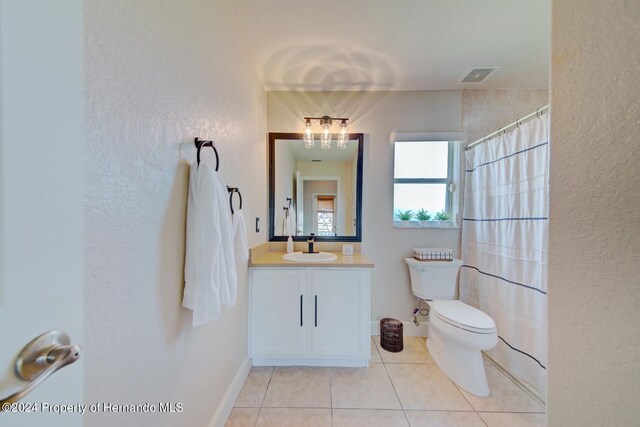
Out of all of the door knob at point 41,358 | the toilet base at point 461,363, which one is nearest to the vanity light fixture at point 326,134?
the toilet base at point 461,363

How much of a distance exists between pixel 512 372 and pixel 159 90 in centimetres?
262

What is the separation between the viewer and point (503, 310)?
1743 millimetres

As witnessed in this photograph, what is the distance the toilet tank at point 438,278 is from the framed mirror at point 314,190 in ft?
2.13

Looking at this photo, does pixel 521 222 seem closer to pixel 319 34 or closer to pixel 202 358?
pixel 319 34

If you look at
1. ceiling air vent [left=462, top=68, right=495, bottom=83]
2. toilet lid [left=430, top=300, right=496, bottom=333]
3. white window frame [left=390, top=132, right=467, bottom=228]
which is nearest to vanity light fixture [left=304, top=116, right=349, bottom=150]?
white window frame [left=390, top=132, right=467, bottom=228]

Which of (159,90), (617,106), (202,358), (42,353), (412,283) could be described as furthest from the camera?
(412,283)

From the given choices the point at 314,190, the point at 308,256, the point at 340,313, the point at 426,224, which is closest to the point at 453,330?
the point at 340,313

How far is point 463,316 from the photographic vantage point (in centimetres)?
164

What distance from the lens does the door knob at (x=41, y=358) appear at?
0.32 m

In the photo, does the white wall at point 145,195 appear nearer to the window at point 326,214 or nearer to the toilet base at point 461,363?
the window at point 326,214

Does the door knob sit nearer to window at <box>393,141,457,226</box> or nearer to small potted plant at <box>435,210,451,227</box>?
window at <box>393,141,457,226</box>

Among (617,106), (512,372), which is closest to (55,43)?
(617,106)

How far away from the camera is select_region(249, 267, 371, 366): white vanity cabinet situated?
1709 millimetres

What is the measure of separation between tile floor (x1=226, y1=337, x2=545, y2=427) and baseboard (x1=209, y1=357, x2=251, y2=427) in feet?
0.14
